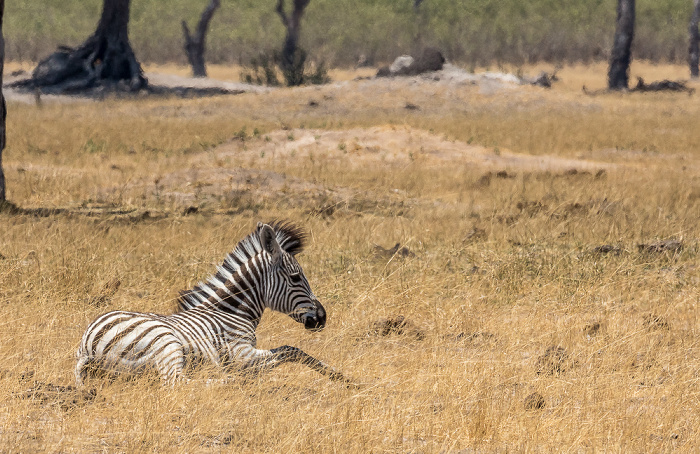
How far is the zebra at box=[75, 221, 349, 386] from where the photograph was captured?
501 centimetres

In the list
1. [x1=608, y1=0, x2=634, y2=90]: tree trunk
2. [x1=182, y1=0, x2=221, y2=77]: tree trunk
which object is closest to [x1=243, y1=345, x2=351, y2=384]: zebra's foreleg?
[x1=608, y1=0, x2=634, y2=90]: tree trunk

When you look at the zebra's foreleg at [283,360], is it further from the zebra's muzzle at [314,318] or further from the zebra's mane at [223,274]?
the zebra's mane at [223,274]

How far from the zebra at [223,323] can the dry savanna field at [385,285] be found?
167 mm

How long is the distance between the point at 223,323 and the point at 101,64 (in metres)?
Result: 34.2

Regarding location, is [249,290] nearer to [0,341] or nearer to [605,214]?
[0,341]

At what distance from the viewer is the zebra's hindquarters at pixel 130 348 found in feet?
16.4

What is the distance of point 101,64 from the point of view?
37656 mm

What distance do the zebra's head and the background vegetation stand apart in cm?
5218

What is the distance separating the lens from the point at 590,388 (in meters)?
5.32

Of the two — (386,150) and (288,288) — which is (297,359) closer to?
(288,288)

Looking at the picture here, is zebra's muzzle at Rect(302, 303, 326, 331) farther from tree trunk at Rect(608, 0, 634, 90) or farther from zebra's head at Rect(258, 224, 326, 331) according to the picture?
tree trunk at Rect(608, 0, 634, 90)

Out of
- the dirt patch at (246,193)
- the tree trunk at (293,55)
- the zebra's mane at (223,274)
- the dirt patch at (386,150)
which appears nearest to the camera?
the zebra's mane at (223,274)

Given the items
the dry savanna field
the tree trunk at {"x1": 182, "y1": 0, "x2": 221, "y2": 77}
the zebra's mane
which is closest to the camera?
the dry savanna field

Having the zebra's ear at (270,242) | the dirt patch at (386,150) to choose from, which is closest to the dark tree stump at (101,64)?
the dirt patch at (386,150)
